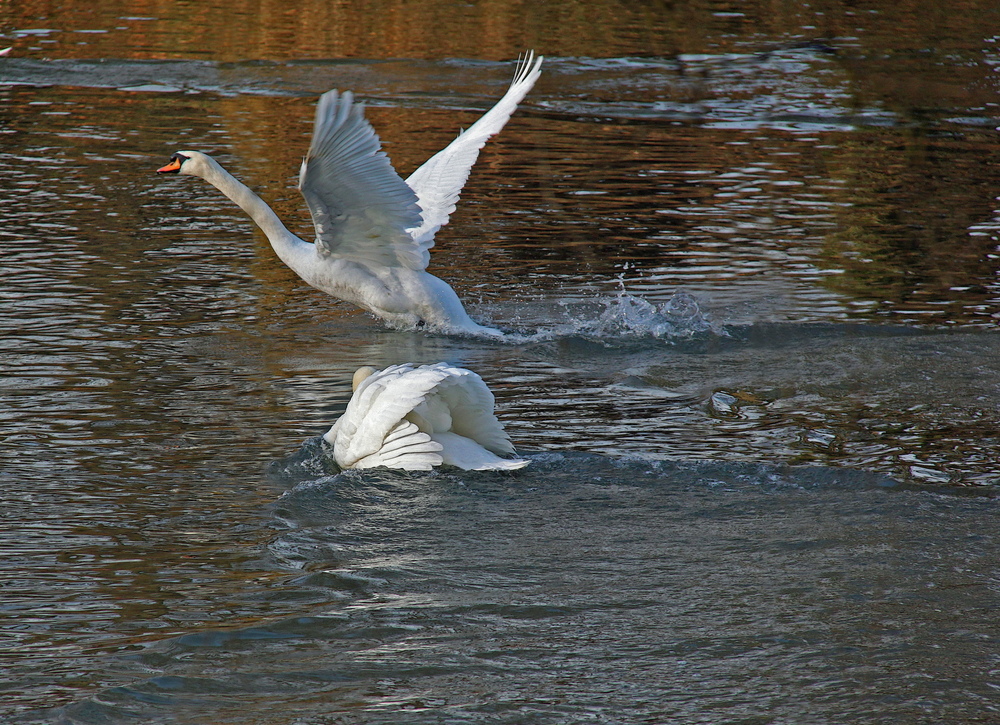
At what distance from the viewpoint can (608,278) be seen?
356 inches

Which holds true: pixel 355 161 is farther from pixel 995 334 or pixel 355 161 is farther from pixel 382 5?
pixel 382 5

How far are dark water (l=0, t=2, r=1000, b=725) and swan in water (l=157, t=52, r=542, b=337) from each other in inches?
13.8

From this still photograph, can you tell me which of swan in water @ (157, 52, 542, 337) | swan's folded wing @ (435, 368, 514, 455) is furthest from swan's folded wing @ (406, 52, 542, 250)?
swan's folded wing @ (435, 368, 514, 455)

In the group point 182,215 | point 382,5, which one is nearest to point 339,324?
point 182,215

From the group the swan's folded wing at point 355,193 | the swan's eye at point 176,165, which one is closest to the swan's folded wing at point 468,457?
the swan's folded wing at point 355,193

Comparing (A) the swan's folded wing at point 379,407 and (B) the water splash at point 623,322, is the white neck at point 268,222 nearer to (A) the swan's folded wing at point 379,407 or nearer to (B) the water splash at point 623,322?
(B) the water splash at point 623,322

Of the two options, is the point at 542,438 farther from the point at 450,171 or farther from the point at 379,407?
the point at 450,171

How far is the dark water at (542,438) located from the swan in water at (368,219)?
35 centimetres

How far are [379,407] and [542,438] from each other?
3.46 feet

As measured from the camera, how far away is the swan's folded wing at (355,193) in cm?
693

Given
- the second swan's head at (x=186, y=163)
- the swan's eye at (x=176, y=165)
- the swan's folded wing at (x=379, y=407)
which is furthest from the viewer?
the swan's eye at (x=176, y=165)

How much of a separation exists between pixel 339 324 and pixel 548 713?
16.8 feet

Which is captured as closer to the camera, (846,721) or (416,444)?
(846,721)

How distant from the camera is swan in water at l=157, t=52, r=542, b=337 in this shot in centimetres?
709
